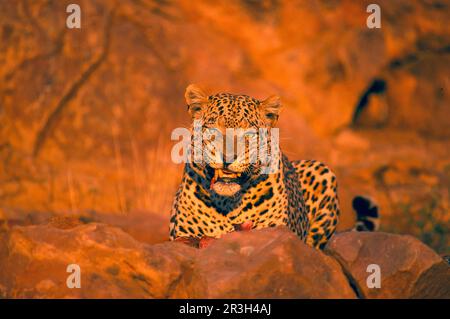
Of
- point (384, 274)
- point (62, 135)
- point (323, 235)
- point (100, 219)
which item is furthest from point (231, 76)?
point (384, 274)

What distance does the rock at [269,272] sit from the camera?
7098 mm

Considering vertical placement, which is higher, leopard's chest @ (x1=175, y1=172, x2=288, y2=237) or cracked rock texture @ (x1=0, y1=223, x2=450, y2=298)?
leopard's chest @ (x1=175, y1=172, x2=288, y2=237)

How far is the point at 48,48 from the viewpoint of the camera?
16.3 m

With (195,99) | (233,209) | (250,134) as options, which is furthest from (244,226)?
(195,99)

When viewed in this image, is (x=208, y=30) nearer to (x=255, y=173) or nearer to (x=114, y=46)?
(x=114, y=46)

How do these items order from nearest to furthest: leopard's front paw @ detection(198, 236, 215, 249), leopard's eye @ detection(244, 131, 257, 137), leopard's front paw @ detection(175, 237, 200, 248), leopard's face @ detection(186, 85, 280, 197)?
1. leopard's face @ detection(186, 85, 280, 197)
2. leopard's eye @ detection(244, 131, 257, 137)
3. leopard's front paw @ detection(198, 236, 215, 249)
4. leopard's front paw @ detection(175, 237, 200, 248)

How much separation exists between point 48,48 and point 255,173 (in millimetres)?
8235

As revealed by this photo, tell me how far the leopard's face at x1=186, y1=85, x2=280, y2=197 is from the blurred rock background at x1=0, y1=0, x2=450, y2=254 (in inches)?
250

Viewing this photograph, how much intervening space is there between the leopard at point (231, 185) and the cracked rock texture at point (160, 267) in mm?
1212

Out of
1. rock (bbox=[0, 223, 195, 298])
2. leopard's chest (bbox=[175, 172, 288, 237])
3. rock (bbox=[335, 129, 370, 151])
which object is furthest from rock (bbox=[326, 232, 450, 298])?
rock (bbox=[335, 129, 370, 151])

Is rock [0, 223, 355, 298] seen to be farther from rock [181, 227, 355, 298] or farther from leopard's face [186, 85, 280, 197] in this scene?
leopard's face [186, 85, 280, 197]

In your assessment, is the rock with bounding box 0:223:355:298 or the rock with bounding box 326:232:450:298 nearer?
the rock with bounding box 0:223:355:298

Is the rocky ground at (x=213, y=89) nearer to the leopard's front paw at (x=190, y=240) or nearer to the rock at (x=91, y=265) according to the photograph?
the leopard's front paw at (x=190, y=240)

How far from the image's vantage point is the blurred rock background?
15.8 meters
